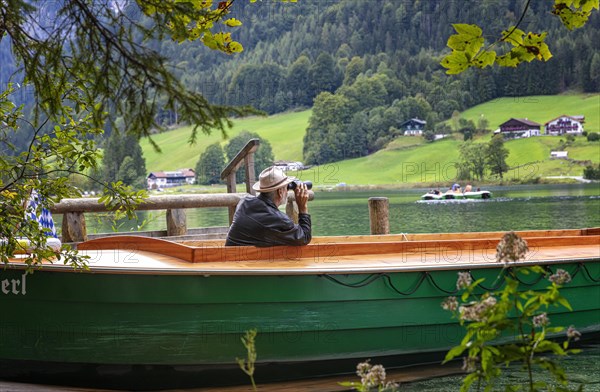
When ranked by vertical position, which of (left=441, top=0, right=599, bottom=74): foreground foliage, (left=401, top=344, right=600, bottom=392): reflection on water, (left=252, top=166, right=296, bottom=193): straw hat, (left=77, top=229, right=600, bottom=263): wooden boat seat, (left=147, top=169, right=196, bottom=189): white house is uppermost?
(left=147, top=169, right=196, bottom=189): white house

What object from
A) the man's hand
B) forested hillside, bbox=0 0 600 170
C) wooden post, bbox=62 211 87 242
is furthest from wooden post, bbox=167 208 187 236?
forested hillside, bbox=0 0 600 170

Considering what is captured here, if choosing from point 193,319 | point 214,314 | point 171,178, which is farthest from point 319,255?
point 171,178

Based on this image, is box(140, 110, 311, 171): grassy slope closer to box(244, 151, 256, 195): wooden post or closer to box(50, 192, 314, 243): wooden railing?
box(244, 151, 256, 195): wooden post

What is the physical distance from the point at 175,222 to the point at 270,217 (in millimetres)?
4585

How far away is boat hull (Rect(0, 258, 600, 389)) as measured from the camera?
7.29m

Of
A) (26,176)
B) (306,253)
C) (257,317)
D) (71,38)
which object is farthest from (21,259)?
(71,38)

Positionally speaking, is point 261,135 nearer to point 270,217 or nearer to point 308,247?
point 308,247

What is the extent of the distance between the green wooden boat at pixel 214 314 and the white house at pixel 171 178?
98952 millimetres

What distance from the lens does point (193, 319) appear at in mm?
7367

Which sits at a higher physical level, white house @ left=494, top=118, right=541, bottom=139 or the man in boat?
white house @ left=494, top=118, right=541, bottom=139

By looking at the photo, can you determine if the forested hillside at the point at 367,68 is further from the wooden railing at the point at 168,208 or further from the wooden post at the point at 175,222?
the wooden post at the point at 175,222

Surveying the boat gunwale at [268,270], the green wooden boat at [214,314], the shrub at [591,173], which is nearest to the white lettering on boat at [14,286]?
the green wooden boat at [214,314]

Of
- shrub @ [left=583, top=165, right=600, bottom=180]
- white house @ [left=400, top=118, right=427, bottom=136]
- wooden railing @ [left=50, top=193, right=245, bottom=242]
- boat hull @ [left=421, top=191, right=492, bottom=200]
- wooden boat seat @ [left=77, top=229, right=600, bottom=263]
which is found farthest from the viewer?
white house @ [left=400, top=118, right=427, bottom=136]

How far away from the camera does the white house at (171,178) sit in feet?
350
